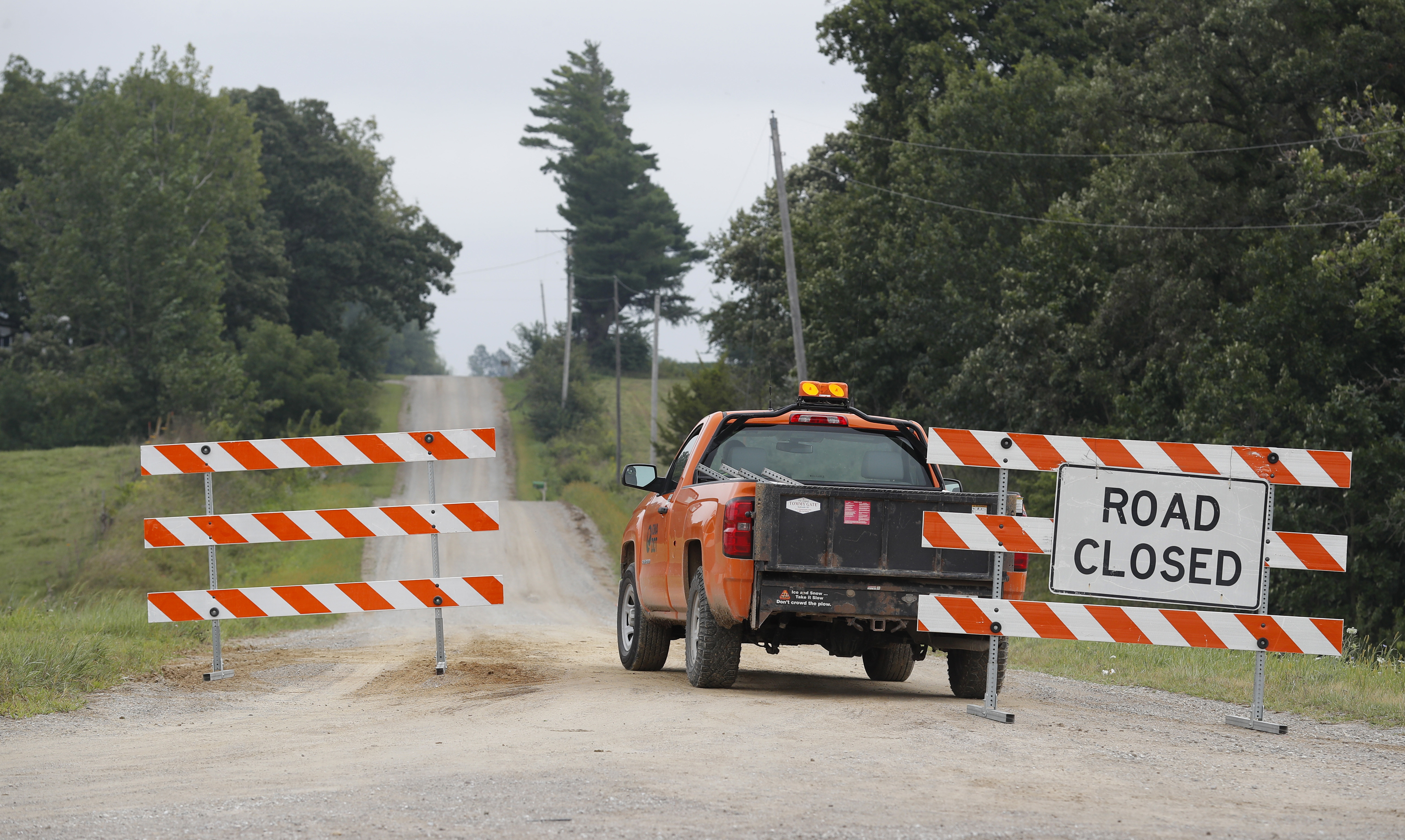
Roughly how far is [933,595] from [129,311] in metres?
59.0

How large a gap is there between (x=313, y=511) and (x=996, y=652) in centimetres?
535

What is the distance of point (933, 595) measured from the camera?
796 centimetres

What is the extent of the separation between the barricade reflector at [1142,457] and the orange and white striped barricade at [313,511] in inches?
152

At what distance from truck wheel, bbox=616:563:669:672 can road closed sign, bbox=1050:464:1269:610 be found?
12.7 ft

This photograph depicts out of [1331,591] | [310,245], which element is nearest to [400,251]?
[310,245]

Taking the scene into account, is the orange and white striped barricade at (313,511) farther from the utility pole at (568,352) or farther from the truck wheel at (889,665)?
the utility pole at (568,352)

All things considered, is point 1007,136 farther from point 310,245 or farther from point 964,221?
point 310,245

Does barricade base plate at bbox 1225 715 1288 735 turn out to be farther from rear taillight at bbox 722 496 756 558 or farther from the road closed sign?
rear taillight at bbox 722 496 756 558

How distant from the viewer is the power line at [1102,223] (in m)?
23.8

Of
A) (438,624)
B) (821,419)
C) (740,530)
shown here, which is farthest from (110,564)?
(740,530)

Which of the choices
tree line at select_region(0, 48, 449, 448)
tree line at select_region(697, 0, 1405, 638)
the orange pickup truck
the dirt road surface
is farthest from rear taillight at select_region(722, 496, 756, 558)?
tree line at select_region(0, 48, 449, 448)

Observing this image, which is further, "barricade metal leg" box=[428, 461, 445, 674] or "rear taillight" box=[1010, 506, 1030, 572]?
"barricade metal leg" box=[428, 461, 445, 674]

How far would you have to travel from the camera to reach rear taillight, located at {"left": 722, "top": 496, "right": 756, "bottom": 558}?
847 cm

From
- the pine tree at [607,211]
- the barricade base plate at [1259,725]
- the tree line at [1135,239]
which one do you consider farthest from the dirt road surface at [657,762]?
the pine tree at [607,211]
